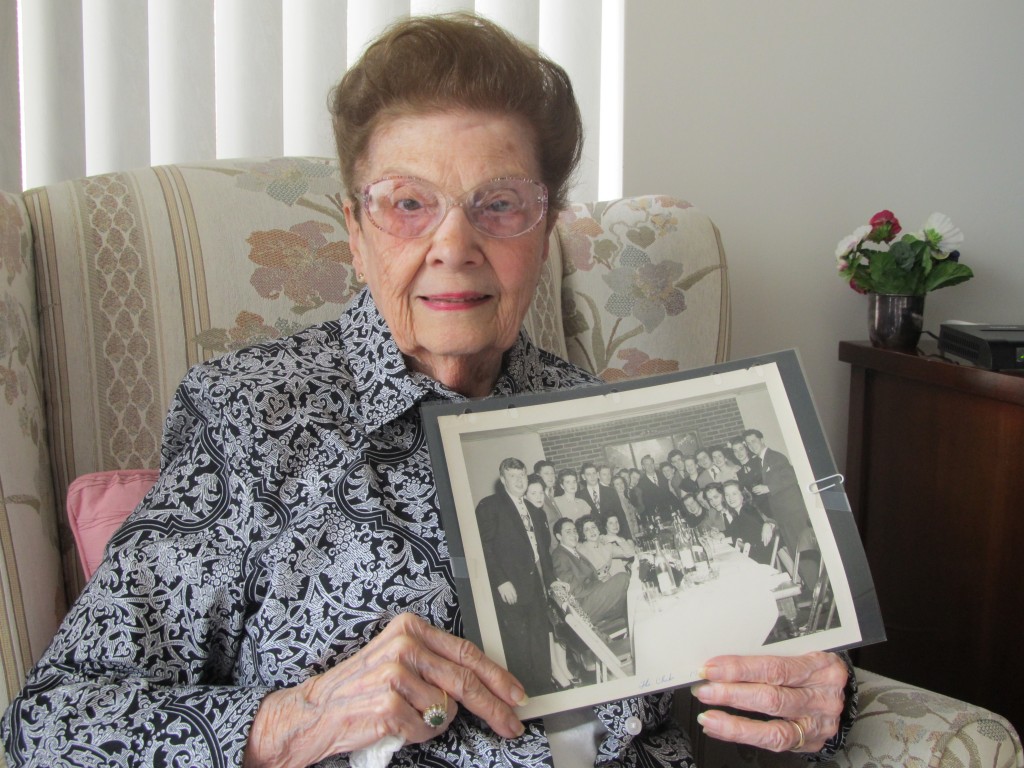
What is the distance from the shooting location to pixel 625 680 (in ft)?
2.39

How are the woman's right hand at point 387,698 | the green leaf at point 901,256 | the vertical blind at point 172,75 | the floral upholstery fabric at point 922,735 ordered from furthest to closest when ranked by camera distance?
the green leaf at point 901,256
the vertical blind at point 172,75
the floral upholstery fabric at point 922,735
the woman's right hand at point 387,698

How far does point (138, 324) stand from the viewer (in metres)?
1.08

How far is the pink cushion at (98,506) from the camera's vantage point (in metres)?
0.94

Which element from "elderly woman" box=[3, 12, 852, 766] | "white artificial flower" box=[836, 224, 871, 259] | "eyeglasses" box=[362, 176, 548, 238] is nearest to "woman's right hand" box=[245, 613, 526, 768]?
"elderly woman" box=[3, 12, 852, 766]

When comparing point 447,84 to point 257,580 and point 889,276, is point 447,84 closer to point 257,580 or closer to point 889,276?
point 257,580

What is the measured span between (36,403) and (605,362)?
2.52 ft

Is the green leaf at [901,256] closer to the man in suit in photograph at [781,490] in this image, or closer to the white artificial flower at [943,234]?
the white artificial flower at [943,234]

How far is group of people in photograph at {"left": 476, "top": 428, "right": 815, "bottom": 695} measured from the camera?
0.73m

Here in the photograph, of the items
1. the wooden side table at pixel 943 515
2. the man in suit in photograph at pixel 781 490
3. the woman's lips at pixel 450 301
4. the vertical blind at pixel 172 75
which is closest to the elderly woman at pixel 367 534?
the woman's lips at pixel 450 301

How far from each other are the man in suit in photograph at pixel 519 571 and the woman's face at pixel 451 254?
0.63ft

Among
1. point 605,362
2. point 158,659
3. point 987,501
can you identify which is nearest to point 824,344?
point 987,501

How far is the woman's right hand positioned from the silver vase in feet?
4.06

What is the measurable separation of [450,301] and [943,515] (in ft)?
3.65

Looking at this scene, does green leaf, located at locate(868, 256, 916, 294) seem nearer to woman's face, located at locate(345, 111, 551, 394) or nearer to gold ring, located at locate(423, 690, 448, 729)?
woman's face, located at locate(345, 111, 551, 394)
